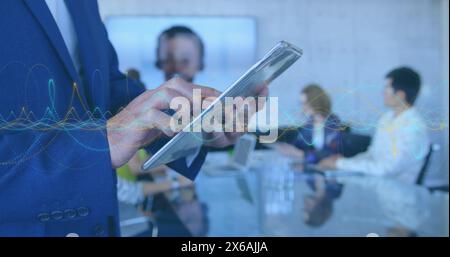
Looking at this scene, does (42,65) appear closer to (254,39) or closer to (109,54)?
(109,54)

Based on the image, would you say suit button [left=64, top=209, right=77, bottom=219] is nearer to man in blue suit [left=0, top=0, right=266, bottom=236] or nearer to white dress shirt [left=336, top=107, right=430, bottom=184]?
man in blue suit [left=0, top=0, right=266, bottom=236]

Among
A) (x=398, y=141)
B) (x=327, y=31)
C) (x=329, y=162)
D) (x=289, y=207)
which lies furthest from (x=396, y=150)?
(x=327, y=31)

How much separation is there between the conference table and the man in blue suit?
1.56 feet

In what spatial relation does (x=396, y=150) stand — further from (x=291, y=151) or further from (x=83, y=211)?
Result: (x=83, y=211)

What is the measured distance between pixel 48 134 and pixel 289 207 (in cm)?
135

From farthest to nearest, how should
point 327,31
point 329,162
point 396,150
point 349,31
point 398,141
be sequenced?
point 349,31
point 327,31
point 329,162
point 396,150
point 398,141

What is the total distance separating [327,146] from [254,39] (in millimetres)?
2002

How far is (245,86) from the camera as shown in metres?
0.67

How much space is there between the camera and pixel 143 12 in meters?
3.93

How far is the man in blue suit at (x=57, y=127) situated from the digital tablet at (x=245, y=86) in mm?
33

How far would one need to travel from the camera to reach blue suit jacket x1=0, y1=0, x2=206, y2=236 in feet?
2.20

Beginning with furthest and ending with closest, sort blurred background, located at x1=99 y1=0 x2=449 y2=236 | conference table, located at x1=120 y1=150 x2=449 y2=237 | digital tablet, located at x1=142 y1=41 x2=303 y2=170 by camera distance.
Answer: blurred background, located at x1=99 y1=0 x2=449 y2=236, conference table, located at x1=120 y1=150 x2=449 y2=237, digital tablet, located at x1=142 y1=41 x2=303 y2=170

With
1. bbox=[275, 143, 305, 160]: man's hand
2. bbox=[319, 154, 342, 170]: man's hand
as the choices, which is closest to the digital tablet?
bbox=[275, 143, 305, 160]: man's hand

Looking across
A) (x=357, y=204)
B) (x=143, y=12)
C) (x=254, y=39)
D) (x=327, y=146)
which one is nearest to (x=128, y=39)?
(x=143, y=12)
